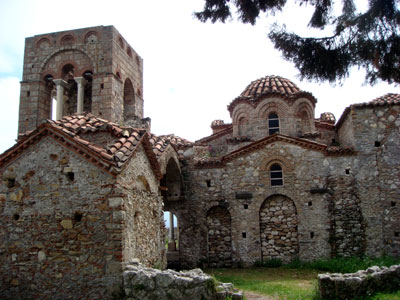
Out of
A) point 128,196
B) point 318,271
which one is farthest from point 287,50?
point 318,271

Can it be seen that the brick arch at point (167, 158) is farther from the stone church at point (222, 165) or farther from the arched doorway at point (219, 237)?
the arched doorway at point (219, 237)

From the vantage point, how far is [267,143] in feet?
50.3

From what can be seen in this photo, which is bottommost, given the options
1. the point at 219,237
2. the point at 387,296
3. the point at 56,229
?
the point at 387,296

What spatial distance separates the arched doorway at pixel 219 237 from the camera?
15.0m

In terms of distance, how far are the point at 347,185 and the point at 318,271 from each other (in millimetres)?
3440

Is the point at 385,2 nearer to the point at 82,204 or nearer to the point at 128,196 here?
the point at 128,196

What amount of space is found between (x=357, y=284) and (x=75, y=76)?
1270cm

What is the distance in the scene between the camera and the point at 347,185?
14484 mm

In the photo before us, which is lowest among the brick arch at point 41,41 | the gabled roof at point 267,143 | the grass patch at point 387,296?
the grass patch at point 387,296

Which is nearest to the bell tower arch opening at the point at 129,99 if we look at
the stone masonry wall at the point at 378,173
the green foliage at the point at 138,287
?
the stone masonry wall at the point at 378,173

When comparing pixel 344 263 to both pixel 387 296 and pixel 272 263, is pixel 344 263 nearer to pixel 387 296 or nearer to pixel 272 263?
pixel 272 263

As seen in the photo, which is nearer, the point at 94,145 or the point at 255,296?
the point at 94,145

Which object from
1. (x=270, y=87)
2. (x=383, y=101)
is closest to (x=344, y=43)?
(x=383, y=101)

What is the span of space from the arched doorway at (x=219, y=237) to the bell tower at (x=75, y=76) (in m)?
4.52
